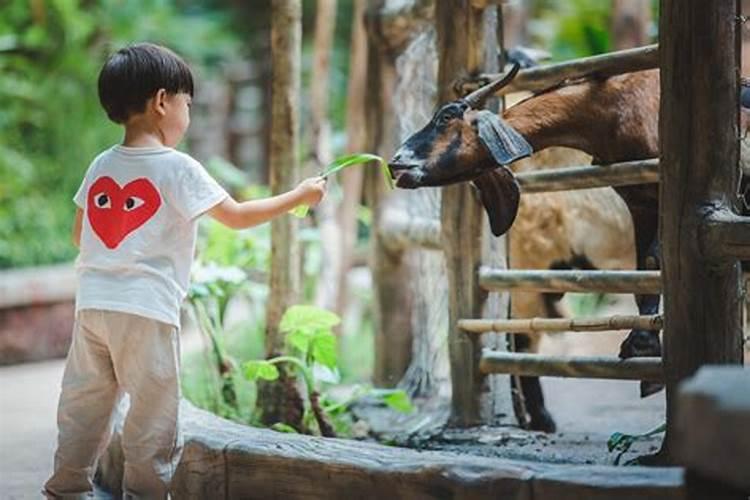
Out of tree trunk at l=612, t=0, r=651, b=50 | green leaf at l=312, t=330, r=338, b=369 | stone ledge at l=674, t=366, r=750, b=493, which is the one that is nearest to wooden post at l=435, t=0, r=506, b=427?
green leaf at l=312, t=330, r=338, b=369

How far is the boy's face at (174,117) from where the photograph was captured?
3.32 m

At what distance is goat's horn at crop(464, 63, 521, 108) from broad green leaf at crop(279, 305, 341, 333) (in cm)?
100

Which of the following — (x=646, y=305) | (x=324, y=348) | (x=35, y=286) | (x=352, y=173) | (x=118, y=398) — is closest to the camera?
(x=118, y=398)

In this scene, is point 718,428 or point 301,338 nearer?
point 718,428

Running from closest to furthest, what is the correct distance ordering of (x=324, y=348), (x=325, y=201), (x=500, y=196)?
(x=500, y=196)
(x=324, y=348)
(x=325, y=201)

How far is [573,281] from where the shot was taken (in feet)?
12.7

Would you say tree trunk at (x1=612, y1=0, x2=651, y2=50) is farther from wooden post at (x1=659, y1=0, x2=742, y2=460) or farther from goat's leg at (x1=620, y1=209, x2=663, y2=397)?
wooden post at (x1=659, y1=0, x2=742, y2=460)

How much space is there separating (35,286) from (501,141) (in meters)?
6.29

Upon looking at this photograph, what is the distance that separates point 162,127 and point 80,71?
27.7 feet

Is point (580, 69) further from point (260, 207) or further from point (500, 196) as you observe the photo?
point (260, 207)

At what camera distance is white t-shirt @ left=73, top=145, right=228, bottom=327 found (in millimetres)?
3188

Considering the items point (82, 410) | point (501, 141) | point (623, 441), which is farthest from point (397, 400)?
point (82, 410)

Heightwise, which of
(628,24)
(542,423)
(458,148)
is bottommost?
(542,423)

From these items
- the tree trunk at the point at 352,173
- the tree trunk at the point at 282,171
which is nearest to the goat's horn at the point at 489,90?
the tree trunk at the point at 282,171
